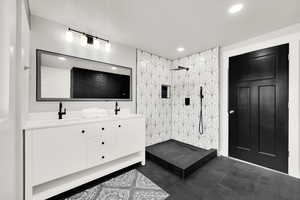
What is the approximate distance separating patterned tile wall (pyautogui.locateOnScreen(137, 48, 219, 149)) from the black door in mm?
329

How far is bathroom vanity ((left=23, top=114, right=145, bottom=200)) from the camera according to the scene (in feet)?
4.34

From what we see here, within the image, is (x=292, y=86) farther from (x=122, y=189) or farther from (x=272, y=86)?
(x=122, y=189)

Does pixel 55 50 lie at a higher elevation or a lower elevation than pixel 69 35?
lower

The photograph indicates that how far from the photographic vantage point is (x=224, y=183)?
1.79m

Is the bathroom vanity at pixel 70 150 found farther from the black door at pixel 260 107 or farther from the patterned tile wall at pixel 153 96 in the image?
the black door at pixel 260 107

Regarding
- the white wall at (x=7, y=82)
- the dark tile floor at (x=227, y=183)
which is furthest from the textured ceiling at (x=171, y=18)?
the dark tile floor at (x=227, y=183)

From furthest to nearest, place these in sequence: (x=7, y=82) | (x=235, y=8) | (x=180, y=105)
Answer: (x=180, y=105)
(x=235, y=8)
(x=7, y=82)

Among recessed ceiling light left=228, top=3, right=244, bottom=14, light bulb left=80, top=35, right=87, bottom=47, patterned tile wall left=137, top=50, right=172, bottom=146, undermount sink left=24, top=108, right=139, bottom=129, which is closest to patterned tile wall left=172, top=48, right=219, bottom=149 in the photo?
patterned tile wall left=137, top=50, right=172, bottom=146

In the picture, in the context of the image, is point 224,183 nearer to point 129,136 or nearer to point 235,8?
point 129,136

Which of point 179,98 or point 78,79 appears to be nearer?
point 78,79

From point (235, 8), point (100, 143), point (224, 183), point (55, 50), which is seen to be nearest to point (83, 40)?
point (55, 50)

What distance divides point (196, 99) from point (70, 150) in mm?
2614

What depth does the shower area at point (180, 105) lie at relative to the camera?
104 inches

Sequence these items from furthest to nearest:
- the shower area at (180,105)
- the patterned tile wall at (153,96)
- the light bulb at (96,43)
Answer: the patterned tile wall at (153,96), the shower area at (180,105), the light bulb at (96,43)
